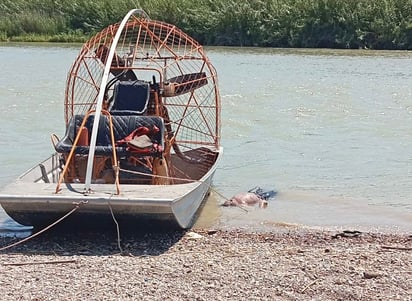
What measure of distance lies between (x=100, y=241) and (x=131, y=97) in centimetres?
212

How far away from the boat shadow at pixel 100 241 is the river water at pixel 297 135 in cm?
105

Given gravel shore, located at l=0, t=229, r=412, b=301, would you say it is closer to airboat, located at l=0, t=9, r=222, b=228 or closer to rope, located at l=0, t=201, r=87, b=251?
A: rope, located at l=0, t=201, r=87, b=251

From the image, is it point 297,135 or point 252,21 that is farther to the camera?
point 252,21

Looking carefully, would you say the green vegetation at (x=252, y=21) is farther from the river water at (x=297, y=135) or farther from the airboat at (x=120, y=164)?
the airboat at (x=120, y=164)

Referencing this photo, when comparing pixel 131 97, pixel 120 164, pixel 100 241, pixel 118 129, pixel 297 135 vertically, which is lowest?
pixel 297 135

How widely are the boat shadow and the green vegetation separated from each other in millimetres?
32229

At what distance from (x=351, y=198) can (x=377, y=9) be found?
29.9 m

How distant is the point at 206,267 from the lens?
7590 mm

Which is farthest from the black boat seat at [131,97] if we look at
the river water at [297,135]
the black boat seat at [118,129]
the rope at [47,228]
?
the rope at [47,228]

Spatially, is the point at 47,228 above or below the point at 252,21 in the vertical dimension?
above

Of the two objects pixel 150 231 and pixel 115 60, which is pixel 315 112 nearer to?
pixel 115 60

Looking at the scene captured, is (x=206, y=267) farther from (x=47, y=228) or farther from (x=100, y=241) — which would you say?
(x=47, y=228)

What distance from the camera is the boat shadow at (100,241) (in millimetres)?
8305

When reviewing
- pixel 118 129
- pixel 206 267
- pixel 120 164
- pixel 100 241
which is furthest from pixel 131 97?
pixel 206 267
